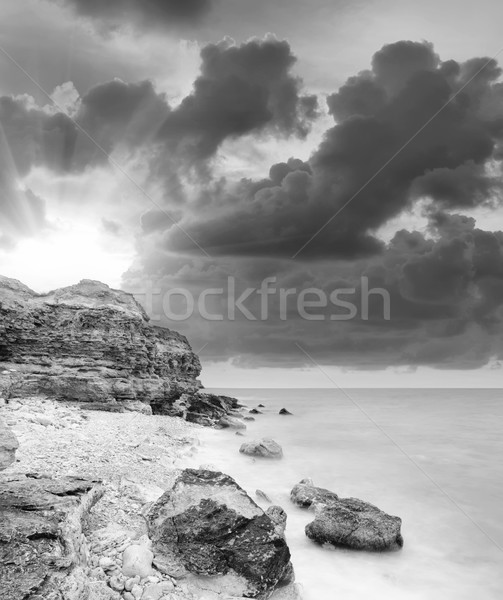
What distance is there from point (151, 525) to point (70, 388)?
47.2 feet

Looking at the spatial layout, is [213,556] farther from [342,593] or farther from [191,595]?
[342,593]

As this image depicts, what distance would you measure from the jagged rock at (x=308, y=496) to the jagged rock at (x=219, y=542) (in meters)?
4.76

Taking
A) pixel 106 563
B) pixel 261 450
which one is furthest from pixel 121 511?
pixel 261 450

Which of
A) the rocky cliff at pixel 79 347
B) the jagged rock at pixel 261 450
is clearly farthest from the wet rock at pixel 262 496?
the rocky cliff at pixel 79 347

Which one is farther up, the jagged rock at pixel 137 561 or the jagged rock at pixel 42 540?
the jagged rock at pixel 42 540

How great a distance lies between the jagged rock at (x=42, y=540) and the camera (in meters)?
4.02

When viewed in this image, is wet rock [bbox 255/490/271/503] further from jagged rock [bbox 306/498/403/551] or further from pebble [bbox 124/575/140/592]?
pebble [bbox 124/575/140/592]

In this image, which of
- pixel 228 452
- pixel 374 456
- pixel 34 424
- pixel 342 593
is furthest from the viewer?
pixel 374 456

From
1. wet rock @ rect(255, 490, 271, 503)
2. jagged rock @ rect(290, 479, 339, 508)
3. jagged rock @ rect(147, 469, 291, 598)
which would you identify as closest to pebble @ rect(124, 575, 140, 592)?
jagged rock @ rect(147, 469, 291, 598)

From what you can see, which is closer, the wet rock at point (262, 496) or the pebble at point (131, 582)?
the pebble at point (131, 582)

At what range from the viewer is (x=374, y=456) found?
19.8 meters

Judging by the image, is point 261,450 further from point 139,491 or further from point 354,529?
point 139,491

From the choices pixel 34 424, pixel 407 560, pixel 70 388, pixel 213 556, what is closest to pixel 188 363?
pixel 70 388

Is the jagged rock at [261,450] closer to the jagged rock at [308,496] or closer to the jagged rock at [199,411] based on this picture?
the jagged rock at [308,496]
